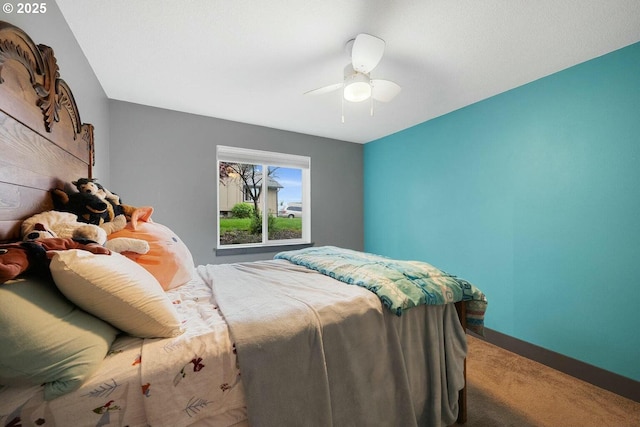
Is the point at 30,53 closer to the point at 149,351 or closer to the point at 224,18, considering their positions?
the point at 224,18

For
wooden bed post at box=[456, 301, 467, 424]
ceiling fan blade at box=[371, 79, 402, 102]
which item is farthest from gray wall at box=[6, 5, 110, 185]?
wooden bed post at box=[456, 301, 467, 424]

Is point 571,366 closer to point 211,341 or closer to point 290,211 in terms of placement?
point 211,341

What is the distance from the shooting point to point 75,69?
1.67 m

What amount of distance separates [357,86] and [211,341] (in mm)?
1660

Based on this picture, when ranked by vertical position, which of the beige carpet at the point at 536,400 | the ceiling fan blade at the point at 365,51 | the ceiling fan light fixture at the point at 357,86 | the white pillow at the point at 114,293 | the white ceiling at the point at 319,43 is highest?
the white ceiling at the point at 319,43

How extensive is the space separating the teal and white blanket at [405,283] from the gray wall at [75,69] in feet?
6.11

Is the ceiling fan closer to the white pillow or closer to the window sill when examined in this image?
the white pillow

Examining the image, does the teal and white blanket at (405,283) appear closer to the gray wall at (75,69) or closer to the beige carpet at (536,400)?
the beige carpet at (536,400)

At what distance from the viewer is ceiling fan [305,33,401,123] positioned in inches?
59.9

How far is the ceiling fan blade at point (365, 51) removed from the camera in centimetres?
149

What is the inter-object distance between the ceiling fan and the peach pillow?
1429 millimetres

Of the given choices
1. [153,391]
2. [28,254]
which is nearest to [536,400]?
[153,391]

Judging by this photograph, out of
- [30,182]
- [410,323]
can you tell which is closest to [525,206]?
[410,323]

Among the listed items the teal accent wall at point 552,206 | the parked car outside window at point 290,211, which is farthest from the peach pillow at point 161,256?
the teal accent wall at point 552,206
